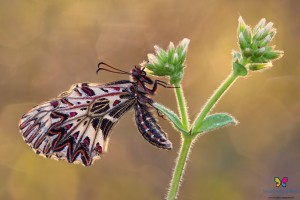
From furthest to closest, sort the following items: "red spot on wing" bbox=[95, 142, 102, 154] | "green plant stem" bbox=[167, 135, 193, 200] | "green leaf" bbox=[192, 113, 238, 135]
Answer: "red spot on wing" bbox=[95, 142, 102, 154], "green leaf" bbox=[192, 113, 238, 135], "green plant stem" bbox=[167, 135, 193, 200]

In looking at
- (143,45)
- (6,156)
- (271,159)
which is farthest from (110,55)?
(271,159)

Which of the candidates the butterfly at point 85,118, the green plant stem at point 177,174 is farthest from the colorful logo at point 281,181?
the green plant stem at point 177,174

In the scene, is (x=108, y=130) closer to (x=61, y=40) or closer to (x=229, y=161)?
(x=229, y=161)

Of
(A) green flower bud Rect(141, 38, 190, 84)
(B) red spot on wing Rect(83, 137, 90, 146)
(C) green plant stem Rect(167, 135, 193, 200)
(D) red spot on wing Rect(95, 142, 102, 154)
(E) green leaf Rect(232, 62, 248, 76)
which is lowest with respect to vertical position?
(C) green plant stem Rect(167, 135, 193, 200)

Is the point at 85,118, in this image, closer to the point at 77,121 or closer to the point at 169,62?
the point at 77,121

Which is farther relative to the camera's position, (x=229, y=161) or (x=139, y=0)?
(x=139, y=0)

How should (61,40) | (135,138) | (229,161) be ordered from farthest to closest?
(61,40) < (135,138) < (229,161)

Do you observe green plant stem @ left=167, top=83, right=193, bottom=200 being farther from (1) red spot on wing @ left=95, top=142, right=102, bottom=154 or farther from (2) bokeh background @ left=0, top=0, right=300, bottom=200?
(2) bokeh background @ left=0, top=0, right=300, bottom=200

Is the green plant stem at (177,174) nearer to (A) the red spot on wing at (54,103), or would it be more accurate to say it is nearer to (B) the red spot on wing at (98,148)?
(B) the red spot on wing at (98,148)

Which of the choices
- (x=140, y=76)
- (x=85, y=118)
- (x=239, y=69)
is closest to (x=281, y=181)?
(x=140, y=76)

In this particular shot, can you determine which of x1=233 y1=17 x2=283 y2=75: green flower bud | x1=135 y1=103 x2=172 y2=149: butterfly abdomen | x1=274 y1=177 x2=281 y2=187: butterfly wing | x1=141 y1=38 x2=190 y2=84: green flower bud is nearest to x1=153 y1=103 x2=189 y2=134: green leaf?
x1=135 y1=103 x2=172 y2=149: butterfly abdomen
